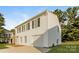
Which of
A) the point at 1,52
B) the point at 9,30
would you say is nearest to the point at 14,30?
the point at 9,30

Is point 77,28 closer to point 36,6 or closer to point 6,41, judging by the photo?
point 36,6

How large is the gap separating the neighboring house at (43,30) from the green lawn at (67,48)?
5 cm

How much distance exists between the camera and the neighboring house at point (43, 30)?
332cm

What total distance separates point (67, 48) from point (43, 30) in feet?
0.98

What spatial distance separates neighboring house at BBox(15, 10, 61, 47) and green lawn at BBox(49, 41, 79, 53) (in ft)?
0.16

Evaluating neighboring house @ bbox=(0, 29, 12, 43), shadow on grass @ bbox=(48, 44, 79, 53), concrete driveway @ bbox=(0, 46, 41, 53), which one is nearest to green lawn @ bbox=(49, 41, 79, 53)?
shadow on grass @ bbox=(48, 44, 79, 53)

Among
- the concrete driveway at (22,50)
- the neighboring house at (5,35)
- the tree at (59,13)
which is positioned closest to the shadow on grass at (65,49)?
the concrete driveway at (22,50)

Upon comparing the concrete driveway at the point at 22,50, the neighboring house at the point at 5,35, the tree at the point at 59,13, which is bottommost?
the concrete driveway at the point at 22,50

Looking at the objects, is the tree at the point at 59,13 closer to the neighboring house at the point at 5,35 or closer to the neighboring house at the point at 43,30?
the neighboring house at the point at 43,30

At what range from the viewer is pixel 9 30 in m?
3.37

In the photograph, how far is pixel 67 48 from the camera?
10.8 ft

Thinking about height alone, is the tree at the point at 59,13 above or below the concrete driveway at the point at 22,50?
Result: above

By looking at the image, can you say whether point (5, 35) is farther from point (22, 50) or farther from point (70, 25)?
point (70, 25)
